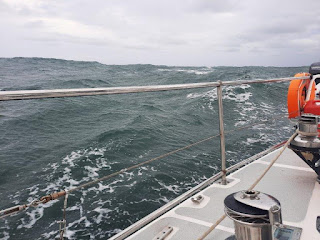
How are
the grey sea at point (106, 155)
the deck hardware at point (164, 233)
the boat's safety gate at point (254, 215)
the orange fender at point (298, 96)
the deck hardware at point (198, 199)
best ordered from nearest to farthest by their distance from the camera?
the boat's safety gate at point (254, 215) → the deck hardware at point (164, 233) → the deck hardware at point (198, 199) → the orange fender at point (298, 96) → the grey sea at point (106, 155)

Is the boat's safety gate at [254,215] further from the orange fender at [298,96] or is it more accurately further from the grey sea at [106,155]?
the orange fender at [298,96]

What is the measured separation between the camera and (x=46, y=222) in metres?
3.87

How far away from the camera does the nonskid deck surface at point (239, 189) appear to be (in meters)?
1.52

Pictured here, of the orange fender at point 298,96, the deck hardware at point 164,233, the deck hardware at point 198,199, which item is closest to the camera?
the deck hardware at point 164,233

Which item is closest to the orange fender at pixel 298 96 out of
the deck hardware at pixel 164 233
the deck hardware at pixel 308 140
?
the deck hardware at pixel 308 140

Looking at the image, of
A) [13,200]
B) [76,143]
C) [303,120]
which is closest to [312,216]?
[303,120]

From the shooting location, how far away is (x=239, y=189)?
6.70ft

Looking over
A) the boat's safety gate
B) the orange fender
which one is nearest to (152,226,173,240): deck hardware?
the boat's safety gate

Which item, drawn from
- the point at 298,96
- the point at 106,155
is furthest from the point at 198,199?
the point at 106,155

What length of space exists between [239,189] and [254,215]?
49.8 inches

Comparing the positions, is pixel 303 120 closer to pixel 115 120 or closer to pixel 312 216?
pixel 312 216

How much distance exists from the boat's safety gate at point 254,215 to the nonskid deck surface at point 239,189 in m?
0.65

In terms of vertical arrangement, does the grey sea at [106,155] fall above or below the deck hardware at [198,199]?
Answer: below

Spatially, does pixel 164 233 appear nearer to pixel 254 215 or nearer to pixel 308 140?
pixel 254 215
